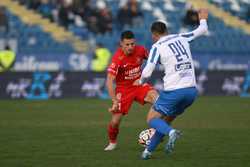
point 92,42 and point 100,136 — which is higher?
point 92,42

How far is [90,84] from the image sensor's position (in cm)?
2564

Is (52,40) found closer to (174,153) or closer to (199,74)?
(199,74)

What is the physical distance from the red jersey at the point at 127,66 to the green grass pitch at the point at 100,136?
3.69ft

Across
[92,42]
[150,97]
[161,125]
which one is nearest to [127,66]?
[150,97]

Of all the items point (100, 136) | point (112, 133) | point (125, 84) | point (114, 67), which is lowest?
point (100, 136)

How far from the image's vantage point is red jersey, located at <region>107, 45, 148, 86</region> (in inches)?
477

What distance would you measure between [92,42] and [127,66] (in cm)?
1865

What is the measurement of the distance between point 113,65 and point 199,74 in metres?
14.6

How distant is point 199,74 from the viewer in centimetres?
2639

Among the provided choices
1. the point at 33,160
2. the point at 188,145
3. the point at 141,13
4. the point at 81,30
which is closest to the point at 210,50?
the point at 141,13

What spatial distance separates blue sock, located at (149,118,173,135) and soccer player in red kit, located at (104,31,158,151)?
1487 mm

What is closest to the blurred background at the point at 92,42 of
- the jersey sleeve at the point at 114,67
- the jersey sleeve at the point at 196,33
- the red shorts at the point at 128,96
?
the red shorts at the point at 128,96

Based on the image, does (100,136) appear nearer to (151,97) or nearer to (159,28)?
(151,97)

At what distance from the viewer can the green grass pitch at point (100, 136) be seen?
34.6ft
